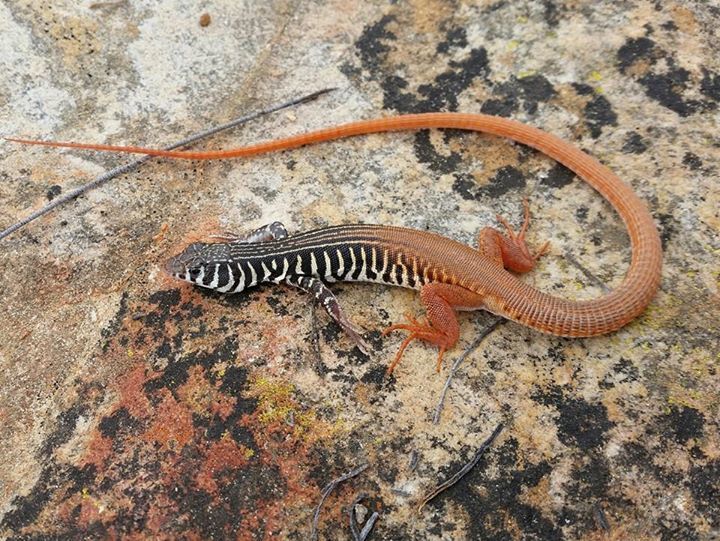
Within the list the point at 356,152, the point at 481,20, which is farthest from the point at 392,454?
the point at 481,20

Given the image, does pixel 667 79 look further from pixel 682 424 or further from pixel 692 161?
pixel 682 424

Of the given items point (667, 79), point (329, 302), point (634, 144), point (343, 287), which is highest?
point (667, 79)

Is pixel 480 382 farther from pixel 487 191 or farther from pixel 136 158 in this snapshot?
pixel 136 158

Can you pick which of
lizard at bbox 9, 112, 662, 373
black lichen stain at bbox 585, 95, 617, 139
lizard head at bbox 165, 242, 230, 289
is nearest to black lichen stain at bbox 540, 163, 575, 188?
lizard at bbox 9, 112, 662, 373

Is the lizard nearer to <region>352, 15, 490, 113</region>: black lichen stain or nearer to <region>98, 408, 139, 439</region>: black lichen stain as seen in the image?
<region>98, 408, 139, 439</region>: black lichen stain

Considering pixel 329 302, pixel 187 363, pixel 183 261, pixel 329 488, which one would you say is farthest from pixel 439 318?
pixel 183 261

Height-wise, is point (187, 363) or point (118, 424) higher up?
point (187, 363)
